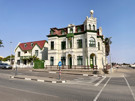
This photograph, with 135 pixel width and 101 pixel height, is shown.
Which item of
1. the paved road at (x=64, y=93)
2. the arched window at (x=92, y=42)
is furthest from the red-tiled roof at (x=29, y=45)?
the paved road at (x=64, y=93)

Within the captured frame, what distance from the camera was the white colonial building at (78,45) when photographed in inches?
995

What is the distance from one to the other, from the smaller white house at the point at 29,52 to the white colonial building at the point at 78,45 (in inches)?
259

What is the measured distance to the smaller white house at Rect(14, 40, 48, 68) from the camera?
114ft

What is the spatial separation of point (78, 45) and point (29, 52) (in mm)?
19640

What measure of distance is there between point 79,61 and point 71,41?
584 centimetres

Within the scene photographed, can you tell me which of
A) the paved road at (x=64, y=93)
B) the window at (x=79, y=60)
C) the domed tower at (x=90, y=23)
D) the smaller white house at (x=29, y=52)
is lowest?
the paved road at (x=64, y=93)

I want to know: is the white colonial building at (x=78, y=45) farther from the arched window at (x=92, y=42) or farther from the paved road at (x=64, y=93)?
the paved road at (x=64, y=93)

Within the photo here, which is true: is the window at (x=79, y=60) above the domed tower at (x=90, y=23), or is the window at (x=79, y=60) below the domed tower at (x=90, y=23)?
below

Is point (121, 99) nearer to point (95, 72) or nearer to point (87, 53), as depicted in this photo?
point (95, 72)

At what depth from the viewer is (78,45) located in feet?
89.4

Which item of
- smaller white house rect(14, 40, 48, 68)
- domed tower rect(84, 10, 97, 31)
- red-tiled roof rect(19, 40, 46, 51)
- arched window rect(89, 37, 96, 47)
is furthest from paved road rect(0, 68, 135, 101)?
red-tiled roof rect(19, 40, 46, 51)

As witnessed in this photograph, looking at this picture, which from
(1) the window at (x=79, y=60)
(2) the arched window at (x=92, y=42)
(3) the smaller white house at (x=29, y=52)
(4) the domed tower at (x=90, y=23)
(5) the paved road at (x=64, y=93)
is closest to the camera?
(5) the paved road at (x=64, y=93)

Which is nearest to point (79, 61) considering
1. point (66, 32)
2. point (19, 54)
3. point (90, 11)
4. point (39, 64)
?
point (66, 32)

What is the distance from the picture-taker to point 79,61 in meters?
26.4
